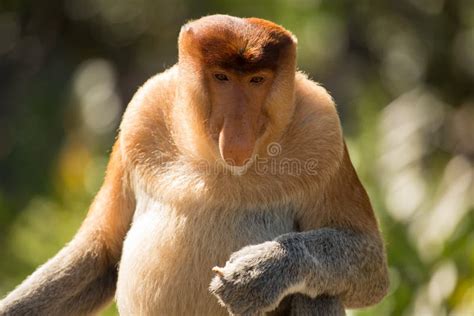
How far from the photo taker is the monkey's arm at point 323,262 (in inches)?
135

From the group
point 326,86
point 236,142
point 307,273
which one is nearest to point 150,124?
point 236,142

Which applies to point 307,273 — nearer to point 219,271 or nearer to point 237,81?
point 219,271

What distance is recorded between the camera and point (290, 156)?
3.77 m

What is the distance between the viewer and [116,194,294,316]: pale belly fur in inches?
144

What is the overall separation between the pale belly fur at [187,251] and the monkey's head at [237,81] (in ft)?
0.80

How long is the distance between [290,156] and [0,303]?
1203 millimetres

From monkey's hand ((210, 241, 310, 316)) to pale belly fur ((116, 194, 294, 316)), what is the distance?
160 mm

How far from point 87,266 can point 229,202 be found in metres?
0.66

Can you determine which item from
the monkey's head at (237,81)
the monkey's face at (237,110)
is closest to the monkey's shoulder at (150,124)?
the monkey's head at (237,81)

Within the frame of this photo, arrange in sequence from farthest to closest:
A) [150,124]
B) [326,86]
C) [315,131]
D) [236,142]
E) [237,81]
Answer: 1. [326,86]
2. [150,124]
3. [315,131]
4. [237,81]
5. [236,142]

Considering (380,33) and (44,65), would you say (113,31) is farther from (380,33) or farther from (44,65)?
(380,33)

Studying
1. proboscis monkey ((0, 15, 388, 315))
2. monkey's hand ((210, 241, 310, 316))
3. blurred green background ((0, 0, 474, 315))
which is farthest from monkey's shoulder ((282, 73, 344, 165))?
blurred green background ((0, 0, 474, 315))

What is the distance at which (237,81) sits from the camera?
11.6ft

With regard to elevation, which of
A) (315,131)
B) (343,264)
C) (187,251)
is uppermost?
(315,131)
